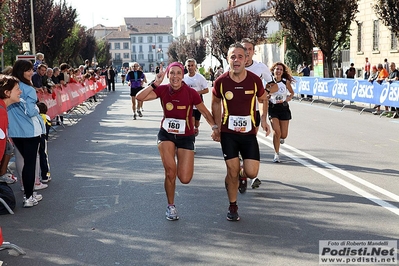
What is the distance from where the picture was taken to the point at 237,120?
678 centimetres

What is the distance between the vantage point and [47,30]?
37.7 metres

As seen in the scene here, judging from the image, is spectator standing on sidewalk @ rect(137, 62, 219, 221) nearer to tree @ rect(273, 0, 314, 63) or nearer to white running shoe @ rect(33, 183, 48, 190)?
white running shoe @ rect(33, 183, 48, 190)

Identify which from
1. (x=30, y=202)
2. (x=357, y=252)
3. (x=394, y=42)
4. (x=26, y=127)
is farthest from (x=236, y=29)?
(x=357, y=252)

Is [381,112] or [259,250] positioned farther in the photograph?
[381,112]

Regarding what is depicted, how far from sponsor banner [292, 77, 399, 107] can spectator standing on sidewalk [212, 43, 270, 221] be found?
11.4 meters

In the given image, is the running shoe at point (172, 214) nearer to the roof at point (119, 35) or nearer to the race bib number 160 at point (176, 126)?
the race bib number 160 at point (176, 126)

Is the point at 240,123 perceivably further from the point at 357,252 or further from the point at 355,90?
the point at 355,90

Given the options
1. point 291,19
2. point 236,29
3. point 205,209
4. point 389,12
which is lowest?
point 205,209

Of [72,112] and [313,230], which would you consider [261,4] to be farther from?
Answer: [313,230]

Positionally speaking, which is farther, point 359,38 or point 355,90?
point 359,38

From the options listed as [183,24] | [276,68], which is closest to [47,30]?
[276,68]

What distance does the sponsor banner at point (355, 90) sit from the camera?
19.2 metres

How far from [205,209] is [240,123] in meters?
1.19

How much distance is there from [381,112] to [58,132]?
422 inches
